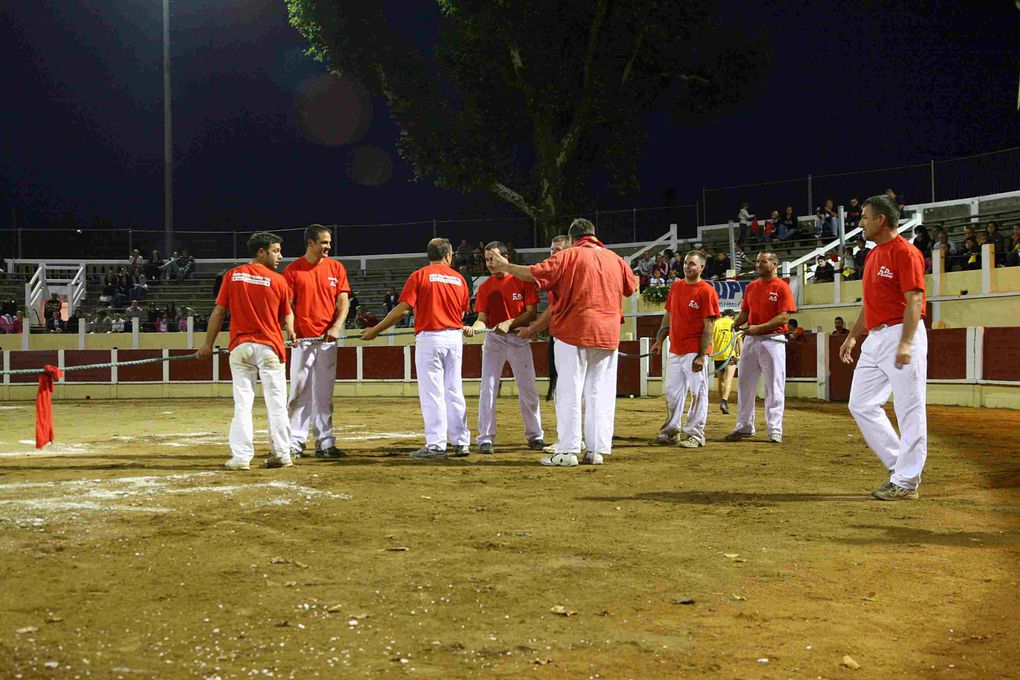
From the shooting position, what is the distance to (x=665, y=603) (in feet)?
13.1

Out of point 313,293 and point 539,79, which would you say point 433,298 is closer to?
point 313,293

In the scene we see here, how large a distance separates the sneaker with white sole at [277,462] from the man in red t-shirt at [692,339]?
392 centimetres

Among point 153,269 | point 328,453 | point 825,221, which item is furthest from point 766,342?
point 153,269

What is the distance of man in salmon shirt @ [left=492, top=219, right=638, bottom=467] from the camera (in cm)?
819

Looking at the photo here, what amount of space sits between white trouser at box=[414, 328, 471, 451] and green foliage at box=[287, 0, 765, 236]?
1994 centimetres

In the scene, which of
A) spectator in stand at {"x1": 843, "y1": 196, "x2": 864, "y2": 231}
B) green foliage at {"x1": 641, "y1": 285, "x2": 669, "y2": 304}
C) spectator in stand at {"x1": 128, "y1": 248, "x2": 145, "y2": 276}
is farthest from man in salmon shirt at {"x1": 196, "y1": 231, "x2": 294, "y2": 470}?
spectator in stand at {"x1": 128, "y1": 248, "x2": 145, "y2": 276}

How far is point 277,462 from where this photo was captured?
818cm

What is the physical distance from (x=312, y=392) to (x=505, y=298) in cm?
206

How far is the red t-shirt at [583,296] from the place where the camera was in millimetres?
8180

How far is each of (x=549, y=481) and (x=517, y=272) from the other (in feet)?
5.56

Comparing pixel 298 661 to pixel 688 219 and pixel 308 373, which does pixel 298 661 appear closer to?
pixel 308 373

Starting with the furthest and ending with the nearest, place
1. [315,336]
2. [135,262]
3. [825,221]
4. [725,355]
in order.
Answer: [135,262]
[825,221]
[725,355]
[315,336]

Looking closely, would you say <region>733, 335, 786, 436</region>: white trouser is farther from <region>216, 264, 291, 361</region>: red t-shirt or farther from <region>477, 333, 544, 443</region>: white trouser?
<region>216, 264, 291, 361</region>: red t-shirt

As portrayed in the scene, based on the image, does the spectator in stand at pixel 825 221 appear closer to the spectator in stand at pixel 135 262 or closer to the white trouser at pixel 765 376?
the white trouser at pixel 765 376
